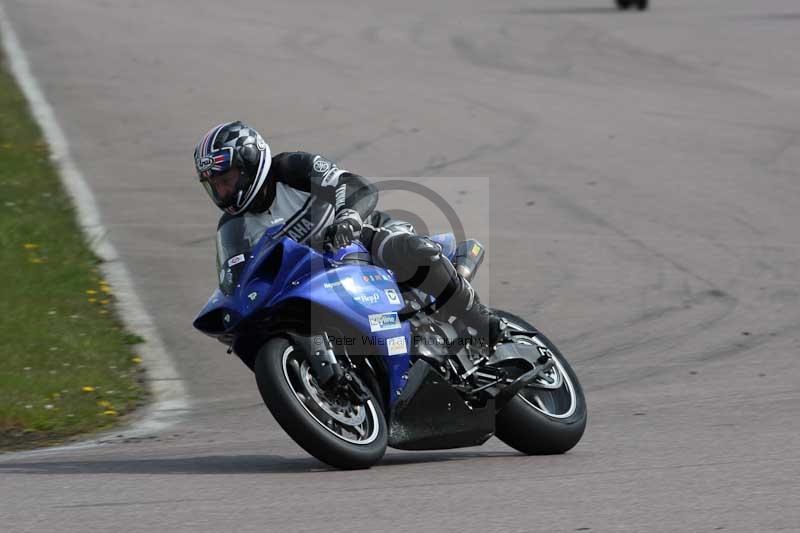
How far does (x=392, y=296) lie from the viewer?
6.57 meters

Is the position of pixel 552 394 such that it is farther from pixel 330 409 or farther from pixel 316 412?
pixel 316 412

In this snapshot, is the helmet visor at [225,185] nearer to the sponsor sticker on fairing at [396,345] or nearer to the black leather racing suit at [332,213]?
the black leather racing suit at [332,213]

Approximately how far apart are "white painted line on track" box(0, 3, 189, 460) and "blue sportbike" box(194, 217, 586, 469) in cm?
183

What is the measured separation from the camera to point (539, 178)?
15.1m

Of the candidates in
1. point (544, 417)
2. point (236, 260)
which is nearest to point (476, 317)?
point (544, 417)

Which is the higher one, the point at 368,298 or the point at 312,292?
the point at 312,292

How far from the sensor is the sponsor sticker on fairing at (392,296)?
655cm

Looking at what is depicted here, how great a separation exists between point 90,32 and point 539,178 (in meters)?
12.2

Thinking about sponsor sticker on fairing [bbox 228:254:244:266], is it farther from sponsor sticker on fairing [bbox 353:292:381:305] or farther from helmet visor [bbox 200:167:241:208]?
sponsor sticker on fairing [bbox 353:292:381:305]

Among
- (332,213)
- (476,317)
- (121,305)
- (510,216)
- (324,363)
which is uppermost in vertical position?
(332,213)

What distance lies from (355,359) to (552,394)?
1389 mm

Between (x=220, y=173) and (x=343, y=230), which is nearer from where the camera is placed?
(x=343, y=230)

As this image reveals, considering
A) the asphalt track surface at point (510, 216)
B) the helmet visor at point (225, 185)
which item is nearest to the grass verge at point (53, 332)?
the asphalt track surface at point (510, 216)

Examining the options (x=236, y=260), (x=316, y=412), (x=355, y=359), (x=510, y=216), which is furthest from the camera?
Result: (x=510, y=216)
